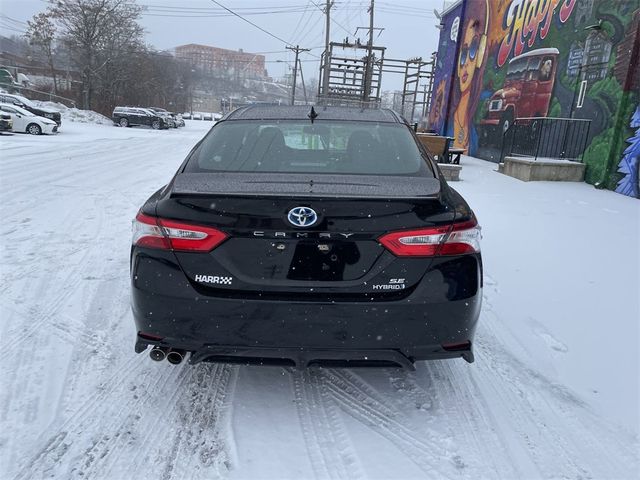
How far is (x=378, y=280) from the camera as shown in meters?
2.35

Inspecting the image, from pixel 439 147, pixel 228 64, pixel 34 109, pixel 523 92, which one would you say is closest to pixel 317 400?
pixel 439 147

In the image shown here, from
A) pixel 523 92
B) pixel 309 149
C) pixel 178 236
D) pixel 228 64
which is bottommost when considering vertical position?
pixel 178 236

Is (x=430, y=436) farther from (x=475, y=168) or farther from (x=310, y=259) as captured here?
(x=475, y=168)

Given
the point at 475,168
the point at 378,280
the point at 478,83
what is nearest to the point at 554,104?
the point at 475,168

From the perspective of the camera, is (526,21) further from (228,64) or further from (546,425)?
(228,64)

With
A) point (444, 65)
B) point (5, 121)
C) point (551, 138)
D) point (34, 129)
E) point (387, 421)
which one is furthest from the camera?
point (444, 65)

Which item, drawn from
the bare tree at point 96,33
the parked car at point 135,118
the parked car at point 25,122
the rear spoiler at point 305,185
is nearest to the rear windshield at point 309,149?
the rear spoiler at point 305,185

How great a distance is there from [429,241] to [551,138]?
38.5 feet

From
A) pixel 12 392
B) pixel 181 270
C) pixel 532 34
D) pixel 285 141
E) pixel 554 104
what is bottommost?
pixel 12 392

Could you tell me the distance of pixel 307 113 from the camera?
3.59 metres

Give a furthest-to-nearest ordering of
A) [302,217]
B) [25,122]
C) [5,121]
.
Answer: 1. [25,122]
2. [5,121]
3. [302,217]

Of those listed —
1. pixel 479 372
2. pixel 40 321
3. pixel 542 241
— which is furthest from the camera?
pixel 542 241

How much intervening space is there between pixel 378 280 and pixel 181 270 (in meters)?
→ 0.98

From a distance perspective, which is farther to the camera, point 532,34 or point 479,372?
point 532,34
